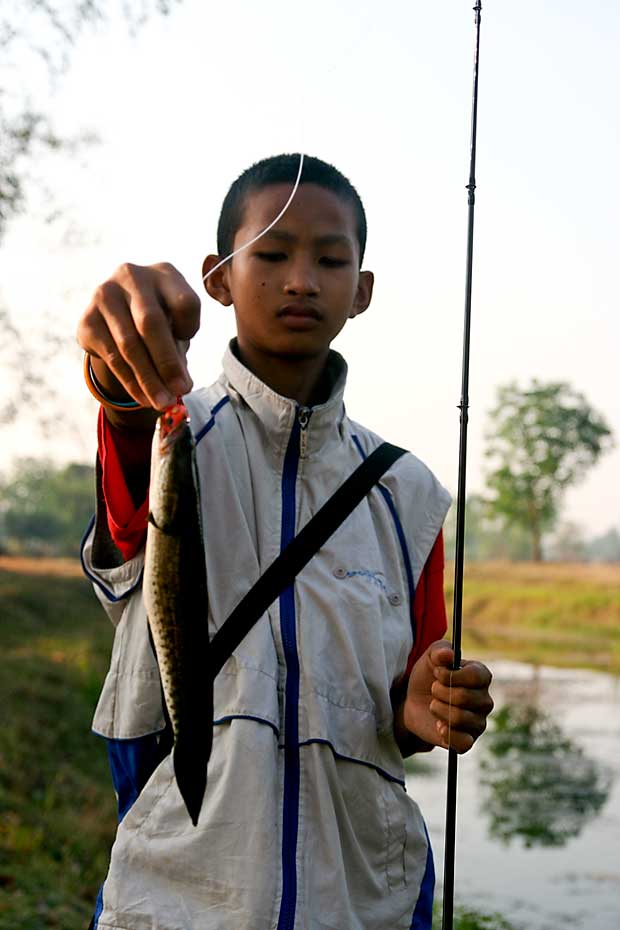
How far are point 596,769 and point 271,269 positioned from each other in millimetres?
16017

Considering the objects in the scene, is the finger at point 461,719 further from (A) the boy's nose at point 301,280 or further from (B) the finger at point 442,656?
(A) the boy's nose at point 301,280

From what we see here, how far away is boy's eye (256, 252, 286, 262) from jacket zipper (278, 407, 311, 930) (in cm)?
36

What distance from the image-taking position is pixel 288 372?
2.63 metres

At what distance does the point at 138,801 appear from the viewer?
230 centimetres

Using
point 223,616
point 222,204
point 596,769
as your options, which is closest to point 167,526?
point 223,616

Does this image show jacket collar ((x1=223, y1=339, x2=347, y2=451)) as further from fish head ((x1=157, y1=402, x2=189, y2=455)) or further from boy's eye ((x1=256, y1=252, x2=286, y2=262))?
fish head ((x1=157, y1=402, x2=189, y2=455))

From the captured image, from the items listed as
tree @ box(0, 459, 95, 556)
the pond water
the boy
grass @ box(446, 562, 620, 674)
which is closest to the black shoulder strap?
the boy

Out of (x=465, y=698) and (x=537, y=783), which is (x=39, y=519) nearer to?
(x=537, y=783)

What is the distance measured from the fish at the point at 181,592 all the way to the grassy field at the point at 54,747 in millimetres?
5906

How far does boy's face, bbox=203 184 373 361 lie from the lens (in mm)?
2451

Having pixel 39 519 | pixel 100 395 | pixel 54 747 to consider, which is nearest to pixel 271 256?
pixel 100 395

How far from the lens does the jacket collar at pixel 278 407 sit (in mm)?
2555

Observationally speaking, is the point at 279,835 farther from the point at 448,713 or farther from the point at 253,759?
the point at 448,713

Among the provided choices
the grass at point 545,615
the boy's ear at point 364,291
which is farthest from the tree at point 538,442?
the boy's ear at point 364,291
